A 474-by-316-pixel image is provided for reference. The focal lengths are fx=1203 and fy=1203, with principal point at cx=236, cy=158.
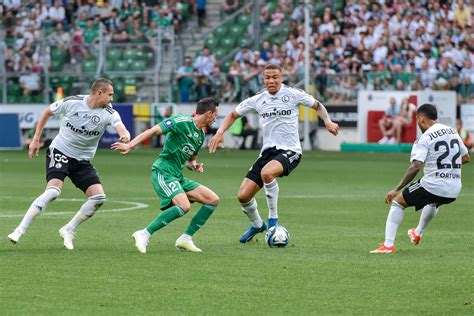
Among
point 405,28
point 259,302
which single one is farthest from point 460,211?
point 405,28

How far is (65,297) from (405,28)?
3111 cm

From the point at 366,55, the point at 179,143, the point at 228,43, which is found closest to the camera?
the point at 179,143

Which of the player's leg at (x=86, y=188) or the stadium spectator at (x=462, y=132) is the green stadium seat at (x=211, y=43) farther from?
the player's leg at (x=86, y=188)

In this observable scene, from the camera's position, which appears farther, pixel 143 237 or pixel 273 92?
pixel 273 92

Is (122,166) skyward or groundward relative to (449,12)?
groundward

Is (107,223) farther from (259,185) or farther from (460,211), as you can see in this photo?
(460,211)

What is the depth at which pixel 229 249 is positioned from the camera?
13.9 m

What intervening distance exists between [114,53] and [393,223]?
29.5 meters

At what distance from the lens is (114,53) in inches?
1658

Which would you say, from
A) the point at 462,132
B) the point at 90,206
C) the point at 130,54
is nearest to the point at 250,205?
the point at 90,206

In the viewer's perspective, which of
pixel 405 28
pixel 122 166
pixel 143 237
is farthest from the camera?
pixel 405 28

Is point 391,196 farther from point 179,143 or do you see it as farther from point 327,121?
point 179,143

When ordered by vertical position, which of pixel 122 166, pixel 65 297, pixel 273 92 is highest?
pixel 273 92

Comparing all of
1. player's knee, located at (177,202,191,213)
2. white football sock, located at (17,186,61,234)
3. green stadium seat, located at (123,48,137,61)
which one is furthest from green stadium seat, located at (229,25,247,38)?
player's knee, located at (177,202,191,213)
